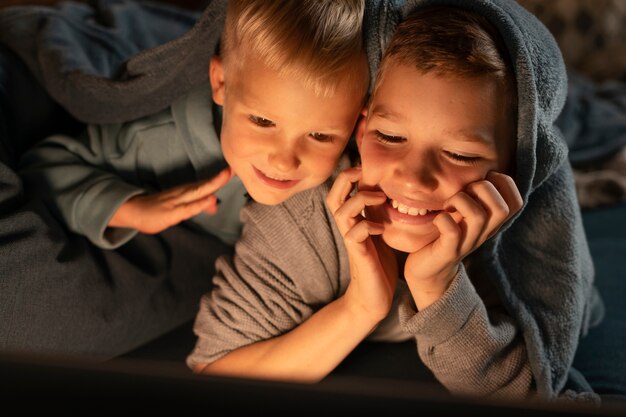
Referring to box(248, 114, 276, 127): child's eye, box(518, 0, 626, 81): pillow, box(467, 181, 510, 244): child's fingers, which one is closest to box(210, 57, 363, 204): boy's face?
box(248, 114, 276, 127): child's eye

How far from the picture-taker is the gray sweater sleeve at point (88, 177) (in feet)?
3.78

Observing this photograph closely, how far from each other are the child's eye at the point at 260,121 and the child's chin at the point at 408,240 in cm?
22

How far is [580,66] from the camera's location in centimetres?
200

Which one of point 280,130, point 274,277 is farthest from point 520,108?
point 274,277

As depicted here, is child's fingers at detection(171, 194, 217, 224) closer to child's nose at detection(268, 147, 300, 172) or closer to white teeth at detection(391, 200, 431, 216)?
child's nose at detection(268, 147, 300, 172)

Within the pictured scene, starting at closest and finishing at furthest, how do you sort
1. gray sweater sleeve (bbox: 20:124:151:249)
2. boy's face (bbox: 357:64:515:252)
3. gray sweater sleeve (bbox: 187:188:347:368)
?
boy's face (bbox: 357:64:515:252)
gray sweater sleeve (bbox: 187:188:347:368)
gray sweater sleeve (bbox: 20:124:151:249)

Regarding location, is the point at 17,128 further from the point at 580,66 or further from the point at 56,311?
the point at 580,66

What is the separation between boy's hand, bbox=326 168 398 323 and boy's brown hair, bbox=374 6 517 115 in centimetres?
16

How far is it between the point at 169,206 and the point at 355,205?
0.40 metres

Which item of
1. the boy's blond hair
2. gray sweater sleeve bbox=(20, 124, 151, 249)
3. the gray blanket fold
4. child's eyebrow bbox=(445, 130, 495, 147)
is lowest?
gray sweater sleeve bbox=(20, 124, 151, 249)

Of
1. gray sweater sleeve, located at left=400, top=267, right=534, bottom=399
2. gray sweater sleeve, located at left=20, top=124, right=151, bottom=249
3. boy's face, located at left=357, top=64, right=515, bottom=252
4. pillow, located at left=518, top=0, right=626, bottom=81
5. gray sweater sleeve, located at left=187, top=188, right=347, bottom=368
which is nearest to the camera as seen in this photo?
boy's face, located at left=357, top=64, right=515, bottom=252

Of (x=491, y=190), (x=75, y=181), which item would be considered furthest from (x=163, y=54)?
(x=491, y=190)

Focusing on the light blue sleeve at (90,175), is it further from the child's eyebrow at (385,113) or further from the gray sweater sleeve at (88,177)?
the child's eyebrow at (385,113)

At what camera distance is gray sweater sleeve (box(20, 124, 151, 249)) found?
1.15 meters
